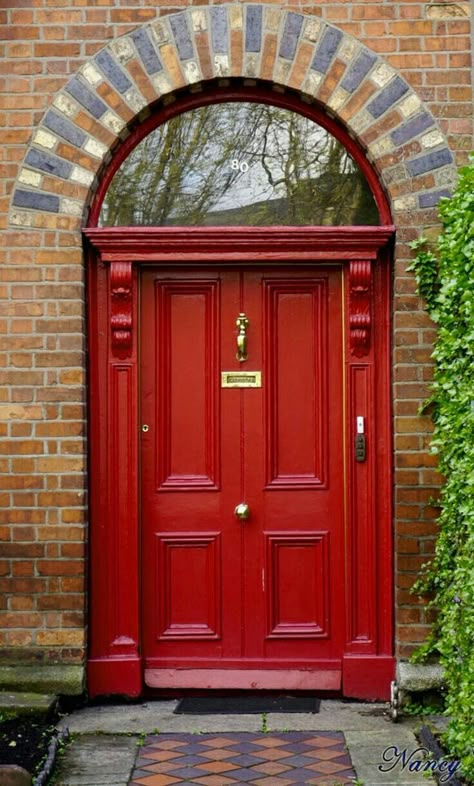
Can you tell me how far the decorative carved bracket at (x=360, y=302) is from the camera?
624 cm

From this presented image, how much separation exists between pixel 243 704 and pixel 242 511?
1105mm

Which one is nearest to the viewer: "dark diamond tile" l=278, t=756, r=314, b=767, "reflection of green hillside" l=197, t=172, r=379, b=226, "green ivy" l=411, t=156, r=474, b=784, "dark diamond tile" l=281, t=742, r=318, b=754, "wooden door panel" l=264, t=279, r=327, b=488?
"green ivy" l=411, t=156, r=474, b=784

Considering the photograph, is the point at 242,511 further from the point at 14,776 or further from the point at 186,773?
the point at 14,776

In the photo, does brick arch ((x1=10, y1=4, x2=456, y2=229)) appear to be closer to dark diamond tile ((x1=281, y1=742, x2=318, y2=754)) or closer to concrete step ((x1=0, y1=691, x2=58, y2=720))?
concrete step ((x1=0, y1=691, x2=58, y2=720))

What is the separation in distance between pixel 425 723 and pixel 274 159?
3.31m

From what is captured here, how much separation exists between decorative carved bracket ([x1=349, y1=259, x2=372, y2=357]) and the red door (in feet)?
0.53

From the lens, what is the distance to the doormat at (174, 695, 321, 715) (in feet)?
19.9

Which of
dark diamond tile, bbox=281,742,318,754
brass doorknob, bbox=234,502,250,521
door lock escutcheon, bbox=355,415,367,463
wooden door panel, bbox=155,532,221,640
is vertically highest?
door lock escutcheon, bbox=355,415,367,463

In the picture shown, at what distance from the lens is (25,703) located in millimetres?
5855

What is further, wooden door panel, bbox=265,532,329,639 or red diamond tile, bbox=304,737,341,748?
wooden door panel, bbox=265,532,329,639

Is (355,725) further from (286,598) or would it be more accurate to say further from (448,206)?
(448,206)

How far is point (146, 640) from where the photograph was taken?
6387 millimetres

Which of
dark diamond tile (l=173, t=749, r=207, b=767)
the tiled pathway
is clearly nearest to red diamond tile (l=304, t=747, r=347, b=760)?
the tiled pathway

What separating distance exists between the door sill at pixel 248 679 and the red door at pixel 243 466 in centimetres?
8
